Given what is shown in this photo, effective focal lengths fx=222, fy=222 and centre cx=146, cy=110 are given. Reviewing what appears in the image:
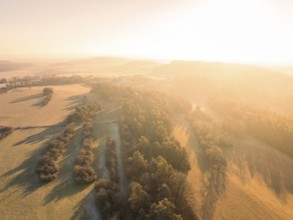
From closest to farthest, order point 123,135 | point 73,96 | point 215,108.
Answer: point 123,135
point 215,108
point 73,96

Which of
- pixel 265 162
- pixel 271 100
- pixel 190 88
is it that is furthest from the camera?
pixel 190 88

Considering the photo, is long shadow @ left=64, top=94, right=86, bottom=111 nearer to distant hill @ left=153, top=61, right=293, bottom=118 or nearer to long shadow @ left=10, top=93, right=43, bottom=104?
long shadow @ left=10, top=93, right=43, bottom=104

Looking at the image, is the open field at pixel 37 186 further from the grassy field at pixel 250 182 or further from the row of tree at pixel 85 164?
the grassy field at pixel 250 182

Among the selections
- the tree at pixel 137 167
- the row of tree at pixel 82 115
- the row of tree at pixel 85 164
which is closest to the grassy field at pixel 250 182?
the tree at pixel 137 167

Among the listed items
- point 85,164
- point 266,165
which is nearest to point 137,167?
point 85,164

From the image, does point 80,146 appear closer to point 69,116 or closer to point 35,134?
point 35,134

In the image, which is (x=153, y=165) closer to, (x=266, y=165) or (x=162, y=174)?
(x=162, y=174)

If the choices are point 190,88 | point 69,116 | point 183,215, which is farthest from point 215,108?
point 183,215
